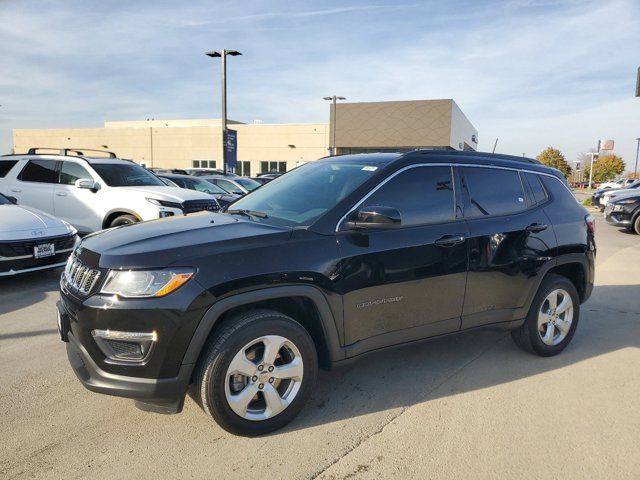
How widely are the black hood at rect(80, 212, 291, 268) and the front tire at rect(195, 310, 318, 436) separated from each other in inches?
17.1

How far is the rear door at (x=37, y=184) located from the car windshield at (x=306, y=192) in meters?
6.24

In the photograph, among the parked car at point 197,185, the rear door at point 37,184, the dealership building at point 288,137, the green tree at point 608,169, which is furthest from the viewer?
the green tree at point 608,169

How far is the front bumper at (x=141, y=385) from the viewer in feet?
8.65

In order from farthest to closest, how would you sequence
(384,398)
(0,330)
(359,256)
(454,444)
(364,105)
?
1. (364,105)
2. (0,330)
3. (384,398)
4. (359,256)
5. (454,444)

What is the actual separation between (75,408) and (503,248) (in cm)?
332

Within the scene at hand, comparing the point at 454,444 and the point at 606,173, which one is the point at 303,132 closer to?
the point at 454,444

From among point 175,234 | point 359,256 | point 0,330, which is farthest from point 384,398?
point 0,330

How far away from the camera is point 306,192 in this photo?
3.74 metres

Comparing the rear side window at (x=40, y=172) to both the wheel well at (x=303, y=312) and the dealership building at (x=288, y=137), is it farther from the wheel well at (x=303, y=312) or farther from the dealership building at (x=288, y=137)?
the dealership building at (x=288, y=137)

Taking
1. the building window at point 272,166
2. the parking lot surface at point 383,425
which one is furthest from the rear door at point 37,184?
the building window at point 272,166

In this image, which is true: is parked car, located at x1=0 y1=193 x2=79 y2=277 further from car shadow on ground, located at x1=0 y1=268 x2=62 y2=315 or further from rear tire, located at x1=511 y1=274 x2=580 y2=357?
rear tire, located at x1=511 y1=274 x2=580 y2=357

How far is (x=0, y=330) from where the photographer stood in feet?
15.4

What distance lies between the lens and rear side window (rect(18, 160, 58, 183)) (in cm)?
885

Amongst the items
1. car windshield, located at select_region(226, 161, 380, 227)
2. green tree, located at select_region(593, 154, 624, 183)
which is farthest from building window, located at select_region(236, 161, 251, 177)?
green tree, located at select_region(593, 154, 624, 183)
